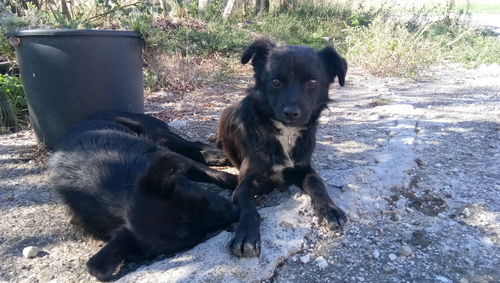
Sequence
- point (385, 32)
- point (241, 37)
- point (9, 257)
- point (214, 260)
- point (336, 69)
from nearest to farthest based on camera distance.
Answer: point (214, 260) → point (9, 257) → point (336, 69) → point (385, 32) → point (241, 37)

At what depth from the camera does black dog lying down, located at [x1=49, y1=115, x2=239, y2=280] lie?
7.02 feet

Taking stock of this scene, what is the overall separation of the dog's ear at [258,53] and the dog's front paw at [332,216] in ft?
4.62

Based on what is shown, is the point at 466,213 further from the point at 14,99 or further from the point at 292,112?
the point at 14,99

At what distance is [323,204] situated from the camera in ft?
8.76

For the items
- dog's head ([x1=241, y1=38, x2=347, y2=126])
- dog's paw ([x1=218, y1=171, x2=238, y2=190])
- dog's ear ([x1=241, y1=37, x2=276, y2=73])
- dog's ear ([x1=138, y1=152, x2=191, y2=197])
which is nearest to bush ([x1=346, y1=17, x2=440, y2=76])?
dog's head ([x1=241, y1=38, x2=347, y2=126])

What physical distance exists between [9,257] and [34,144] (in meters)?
2.11

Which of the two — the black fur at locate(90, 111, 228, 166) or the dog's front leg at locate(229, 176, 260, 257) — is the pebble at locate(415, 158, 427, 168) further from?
the black fur at locate(90, 111, 228, 166)

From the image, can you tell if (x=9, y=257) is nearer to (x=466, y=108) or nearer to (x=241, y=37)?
(x=466, y=108)

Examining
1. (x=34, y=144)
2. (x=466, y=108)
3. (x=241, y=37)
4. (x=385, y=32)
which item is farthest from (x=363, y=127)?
(x=241, y=37)

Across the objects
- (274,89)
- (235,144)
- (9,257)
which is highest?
(274,89)

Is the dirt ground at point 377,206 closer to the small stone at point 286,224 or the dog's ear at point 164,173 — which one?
the small stone at point 286,224

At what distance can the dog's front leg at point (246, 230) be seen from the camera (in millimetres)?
2223

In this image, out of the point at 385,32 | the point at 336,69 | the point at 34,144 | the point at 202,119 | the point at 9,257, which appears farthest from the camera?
the point at 385,32

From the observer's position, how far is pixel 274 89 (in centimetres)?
314
